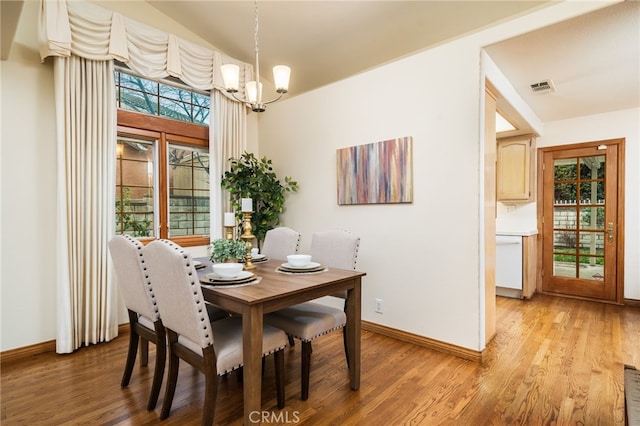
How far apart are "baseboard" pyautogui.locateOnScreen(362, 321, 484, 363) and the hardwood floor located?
0.06 metres

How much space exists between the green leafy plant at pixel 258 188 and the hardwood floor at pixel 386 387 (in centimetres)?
170

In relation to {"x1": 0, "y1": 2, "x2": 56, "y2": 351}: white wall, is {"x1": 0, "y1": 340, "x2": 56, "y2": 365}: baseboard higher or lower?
lower

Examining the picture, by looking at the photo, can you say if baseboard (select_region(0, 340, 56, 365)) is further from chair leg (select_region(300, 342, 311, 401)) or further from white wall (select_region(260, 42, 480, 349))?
white wall (select_region(260, 42, 480, 349))

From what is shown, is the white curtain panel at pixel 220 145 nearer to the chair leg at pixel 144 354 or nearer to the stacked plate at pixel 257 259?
the stacked plate at pixel 257 259

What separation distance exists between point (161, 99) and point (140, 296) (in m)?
2.59

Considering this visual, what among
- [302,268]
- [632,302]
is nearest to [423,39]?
[302,268]

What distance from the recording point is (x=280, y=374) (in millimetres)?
1992

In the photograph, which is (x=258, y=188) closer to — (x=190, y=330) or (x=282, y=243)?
(x=282, y=243)

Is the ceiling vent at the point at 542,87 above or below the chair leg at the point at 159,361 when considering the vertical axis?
above

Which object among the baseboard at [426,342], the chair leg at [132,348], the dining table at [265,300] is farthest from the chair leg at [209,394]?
the baseboard at [426,342]

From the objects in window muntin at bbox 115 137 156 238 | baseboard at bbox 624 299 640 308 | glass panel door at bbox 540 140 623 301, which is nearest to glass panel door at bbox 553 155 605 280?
glass panel door at bbox 540 140 623 301

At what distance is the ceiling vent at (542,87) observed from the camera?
11.3ft

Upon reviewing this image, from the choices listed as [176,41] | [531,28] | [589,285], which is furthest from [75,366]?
[589,285]

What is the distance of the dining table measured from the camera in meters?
1.68
